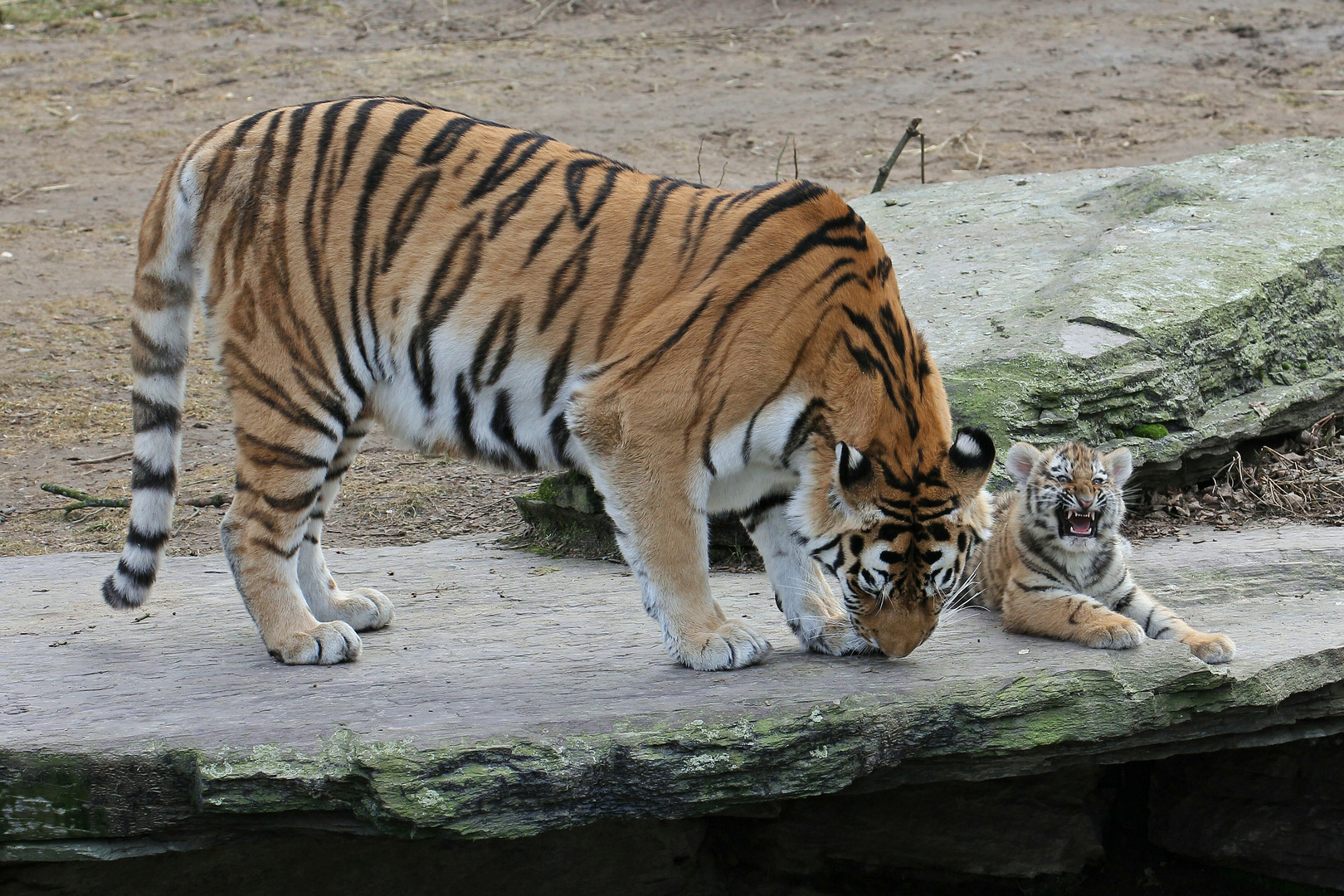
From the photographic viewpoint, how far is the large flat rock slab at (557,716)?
3.63 m

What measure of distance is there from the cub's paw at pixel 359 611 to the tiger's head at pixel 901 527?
5.76 ft

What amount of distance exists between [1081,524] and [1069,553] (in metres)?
0.14

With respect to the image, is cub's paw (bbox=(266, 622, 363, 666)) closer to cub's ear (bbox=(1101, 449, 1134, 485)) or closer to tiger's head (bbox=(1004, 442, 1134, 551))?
tiger's head (bbox=(1004, 442, 1134, 551))

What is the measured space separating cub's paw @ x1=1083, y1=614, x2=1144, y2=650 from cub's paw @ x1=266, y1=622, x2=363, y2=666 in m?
2.38

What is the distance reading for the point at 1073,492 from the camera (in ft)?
15.0

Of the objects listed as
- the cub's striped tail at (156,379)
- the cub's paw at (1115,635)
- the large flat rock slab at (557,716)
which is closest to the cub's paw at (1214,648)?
the large flat rock slab at (557,716)

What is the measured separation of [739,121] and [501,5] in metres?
5.00

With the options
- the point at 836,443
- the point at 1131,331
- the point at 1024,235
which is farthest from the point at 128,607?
the point at 1024,235

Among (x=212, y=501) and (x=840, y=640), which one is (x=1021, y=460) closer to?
(x=840, y=640)

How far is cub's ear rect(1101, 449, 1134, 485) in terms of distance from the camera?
15.5 feet

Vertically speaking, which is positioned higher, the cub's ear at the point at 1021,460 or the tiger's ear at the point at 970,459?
the tiger's ear at the point at 970,459

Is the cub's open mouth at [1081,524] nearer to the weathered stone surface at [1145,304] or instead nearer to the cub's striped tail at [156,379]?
the weathered stone surface at [1145,304]

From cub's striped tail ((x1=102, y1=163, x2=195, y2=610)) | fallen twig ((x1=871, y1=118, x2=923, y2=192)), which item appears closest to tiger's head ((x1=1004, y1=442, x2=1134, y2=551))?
cub's striped tail ((x1=102, y1=163, x2=195, y2=610))

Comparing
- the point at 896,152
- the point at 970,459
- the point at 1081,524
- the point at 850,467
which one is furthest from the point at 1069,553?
the point at 896,152
